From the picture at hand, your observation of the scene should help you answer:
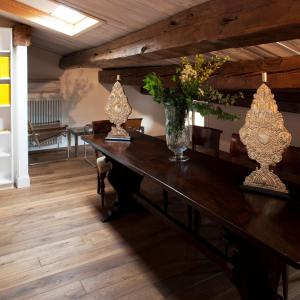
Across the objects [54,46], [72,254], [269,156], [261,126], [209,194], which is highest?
[54,46]

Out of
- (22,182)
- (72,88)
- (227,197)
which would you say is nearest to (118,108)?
(227,197)

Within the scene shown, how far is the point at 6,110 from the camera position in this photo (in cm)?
402

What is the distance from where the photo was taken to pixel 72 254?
258 cm

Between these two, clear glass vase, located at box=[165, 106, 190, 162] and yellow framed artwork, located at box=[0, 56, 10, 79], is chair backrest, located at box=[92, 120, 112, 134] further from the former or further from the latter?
clear glass vase, located at box=[165, 106, 190, 162]

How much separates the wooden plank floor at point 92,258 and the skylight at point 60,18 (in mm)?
1971

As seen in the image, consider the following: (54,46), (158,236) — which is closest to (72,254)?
(158,236)

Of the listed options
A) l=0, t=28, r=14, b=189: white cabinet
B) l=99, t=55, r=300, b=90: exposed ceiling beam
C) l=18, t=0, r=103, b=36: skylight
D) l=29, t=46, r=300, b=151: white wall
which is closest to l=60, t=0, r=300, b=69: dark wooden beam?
l=18, t=0, r=103, b=36: skylight

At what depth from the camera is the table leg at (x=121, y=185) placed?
317cm

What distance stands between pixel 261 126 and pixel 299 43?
1.21 m

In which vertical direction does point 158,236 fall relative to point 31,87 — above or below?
below

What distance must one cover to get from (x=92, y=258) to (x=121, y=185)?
0.89m

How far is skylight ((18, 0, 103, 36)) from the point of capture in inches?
129

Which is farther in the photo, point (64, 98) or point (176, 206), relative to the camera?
point (64, 98)

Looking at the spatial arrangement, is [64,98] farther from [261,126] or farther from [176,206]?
[261,126]
